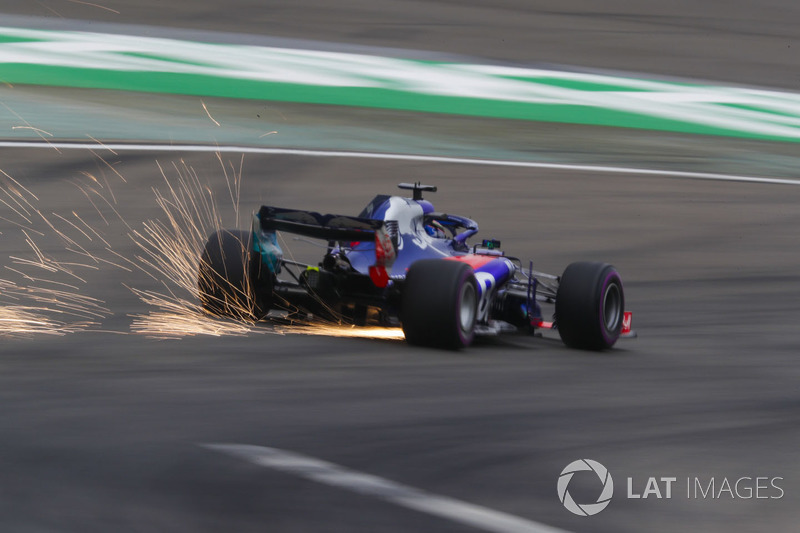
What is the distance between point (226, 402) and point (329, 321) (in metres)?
2.92

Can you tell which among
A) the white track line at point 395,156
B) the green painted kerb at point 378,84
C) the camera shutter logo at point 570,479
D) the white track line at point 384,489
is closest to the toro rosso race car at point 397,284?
the camera shutter logo at point 570,479

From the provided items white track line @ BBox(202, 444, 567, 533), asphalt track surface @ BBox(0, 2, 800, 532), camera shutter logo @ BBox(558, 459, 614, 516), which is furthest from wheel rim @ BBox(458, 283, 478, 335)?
white track line @ BBox(202, 444, 567, 533)

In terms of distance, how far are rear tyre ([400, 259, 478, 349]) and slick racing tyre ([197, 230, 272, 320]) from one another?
1.28m

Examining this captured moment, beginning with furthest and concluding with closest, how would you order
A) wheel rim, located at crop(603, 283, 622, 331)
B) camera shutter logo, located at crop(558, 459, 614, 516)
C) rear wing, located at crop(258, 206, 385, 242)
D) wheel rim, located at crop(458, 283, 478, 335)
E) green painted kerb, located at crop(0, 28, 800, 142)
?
green painted kerb, located at crop(0, 28, 800, 142) < wheel rim, located at crop(603, 283, 622, 331) < rear wing, located at crop(258, 206, 385, 242) < wheel rim, located at crop(458, 283, 478, 335) < camera shutter logo, located at crop(558, 459, 614, 516)

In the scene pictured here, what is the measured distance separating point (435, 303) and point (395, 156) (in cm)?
1144

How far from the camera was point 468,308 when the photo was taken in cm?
932

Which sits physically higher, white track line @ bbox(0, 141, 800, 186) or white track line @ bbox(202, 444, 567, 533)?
white track line @ bbox(0, 141, 800, 186)

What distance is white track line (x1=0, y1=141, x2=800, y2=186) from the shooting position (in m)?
18.6

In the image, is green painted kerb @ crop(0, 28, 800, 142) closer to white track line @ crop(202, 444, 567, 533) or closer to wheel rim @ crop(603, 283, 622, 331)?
wheel rim @ crop(603, 283, 622, 331)

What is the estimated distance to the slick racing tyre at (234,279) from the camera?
9.78 m

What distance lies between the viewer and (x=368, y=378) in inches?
311

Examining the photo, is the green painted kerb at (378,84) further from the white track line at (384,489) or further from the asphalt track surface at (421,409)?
the white track line at (384,489)

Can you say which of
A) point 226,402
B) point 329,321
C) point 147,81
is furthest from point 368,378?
point 147,81

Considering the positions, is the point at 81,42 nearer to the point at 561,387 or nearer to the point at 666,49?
the point at 666,49
